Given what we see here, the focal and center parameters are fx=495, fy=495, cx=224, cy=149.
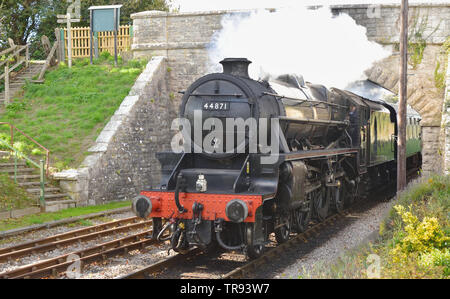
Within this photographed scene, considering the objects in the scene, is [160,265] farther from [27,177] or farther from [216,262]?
[27,177]

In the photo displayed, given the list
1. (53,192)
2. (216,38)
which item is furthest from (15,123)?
(216,38)

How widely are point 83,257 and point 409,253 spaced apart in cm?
480

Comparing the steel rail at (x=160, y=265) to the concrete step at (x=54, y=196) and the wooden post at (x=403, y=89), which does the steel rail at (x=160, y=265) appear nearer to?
the concrete step at (x=54, y=196)

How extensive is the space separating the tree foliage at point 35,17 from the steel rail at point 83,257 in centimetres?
1735

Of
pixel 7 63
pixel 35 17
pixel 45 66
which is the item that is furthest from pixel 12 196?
pixel 35 17

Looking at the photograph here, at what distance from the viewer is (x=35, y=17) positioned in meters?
25.0

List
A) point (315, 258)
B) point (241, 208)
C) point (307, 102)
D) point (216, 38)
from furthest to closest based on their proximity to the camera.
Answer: point (216, 38) < point (307, 102) < point (315, 258) < point (241, 208)

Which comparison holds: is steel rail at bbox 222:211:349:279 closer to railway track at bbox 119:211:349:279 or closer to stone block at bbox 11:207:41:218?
railway track at bbox 119:211:349:279

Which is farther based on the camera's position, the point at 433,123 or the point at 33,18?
the point at 33,18

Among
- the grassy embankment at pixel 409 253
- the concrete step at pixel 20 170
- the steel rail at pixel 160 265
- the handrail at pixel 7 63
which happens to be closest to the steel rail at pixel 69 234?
the steel rail at pixel 160 265

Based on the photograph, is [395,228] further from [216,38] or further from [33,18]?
[33,18]

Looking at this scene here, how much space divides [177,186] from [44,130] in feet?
28.6

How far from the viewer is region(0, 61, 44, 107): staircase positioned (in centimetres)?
1768
